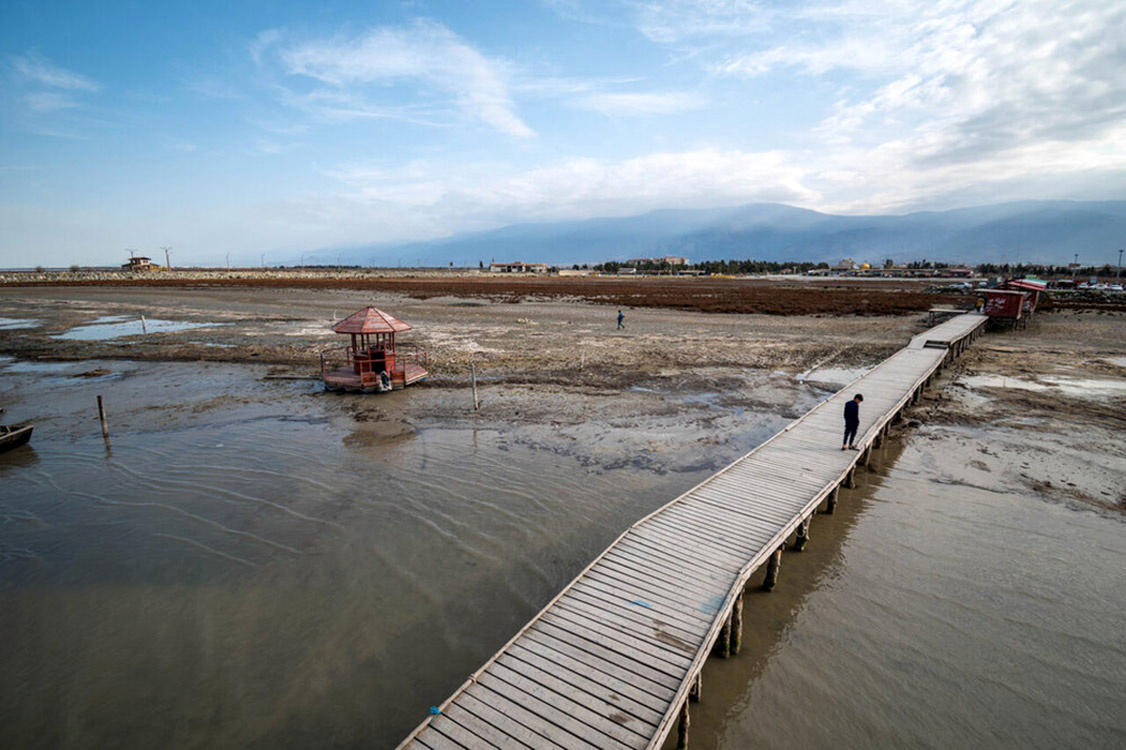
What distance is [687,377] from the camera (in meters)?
25.2

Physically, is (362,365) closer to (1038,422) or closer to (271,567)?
(271,567)

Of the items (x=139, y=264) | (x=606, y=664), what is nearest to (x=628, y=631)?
(x=606, y=664)

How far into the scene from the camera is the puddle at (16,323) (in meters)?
40.7

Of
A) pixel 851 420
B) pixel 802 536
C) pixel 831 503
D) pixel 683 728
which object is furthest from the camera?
pixel 851 420

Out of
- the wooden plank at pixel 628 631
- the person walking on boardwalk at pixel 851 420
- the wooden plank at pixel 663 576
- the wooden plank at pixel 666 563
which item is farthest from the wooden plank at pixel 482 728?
the person walking on boardwalk at pixel 851 420

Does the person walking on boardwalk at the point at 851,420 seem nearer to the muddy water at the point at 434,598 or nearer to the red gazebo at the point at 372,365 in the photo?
the muddy water at the point at 434,598

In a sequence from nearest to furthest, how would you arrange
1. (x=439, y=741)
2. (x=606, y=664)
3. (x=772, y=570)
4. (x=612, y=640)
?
1. (x=439, y=741)
2. (x=606, y=664)
3. (x=612, y=640)
4. (x=772, y=570)

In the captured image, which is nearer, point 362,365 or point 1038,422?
point 1038,422

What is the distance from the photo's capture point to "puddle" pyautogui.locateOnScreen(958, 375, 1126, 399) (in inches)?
866

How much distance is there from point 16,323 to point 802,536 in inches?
2372

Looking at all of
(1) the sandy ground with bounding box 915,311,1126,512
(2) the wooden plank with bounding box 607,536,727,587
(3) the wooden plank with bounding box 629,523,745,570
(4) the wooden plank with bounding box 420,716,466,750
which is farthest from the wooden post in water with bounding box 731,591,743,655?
→ (1) the sandy ground with bounding box 915,311,1126,512

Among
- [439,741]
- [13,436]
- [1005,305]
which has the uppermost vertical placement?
[1005,305]

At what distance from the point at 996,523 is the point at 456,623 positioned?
11.8 m

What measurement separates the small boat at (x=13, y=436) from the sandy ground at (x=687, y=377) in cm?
820
